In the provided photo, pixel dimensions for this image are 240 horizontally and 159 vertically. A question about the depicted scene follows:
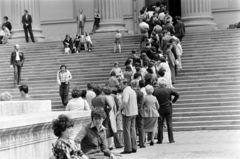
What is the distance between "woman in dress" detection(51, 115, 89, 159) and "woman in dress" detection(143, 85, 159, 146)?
7.14 meters

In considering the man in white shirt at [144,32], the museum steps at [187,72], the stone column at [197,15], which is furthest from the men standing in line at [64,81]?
the stone column at [197,15]

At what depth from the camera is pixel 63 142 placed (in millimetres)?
6445

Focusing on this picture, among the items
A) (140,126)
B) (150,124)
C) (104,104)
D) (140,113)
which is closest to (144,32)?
Result: (150,124)

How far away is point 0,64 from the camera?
84.7ft

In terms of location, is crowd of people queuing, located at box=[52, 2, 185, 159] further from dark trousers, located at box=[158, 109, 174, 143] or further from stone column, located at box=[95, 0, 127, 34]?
A: stone column, located at box=[95, 0, 127, 34]

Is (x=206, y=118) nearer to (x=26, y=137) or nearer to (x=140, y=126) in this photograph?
(x=140, y=126)

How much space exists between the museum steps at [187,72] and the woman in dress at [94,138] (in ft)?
32.6

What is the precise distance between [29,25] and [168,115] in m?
16.8

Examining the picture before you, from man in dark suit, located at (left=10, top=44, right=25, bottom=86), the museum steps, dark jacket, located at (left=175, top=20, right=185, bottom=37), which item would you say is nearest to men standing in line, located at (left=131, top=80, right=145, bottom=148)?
the museum steps

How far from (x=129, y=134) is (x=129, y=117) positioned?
1.26 feet

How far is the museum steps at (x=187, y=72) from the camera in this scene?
1789cm

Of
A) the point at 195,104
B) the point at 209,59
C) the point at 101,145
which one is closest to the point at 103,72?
the point at 209,59

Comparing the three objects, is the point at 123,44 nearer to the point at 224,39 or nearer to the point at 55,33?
the point at 224,39

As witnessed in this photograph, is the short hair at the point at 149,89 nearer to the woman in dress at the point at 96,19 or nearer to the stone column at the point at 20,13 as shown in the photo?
the woman in dress at the point at 96,19
